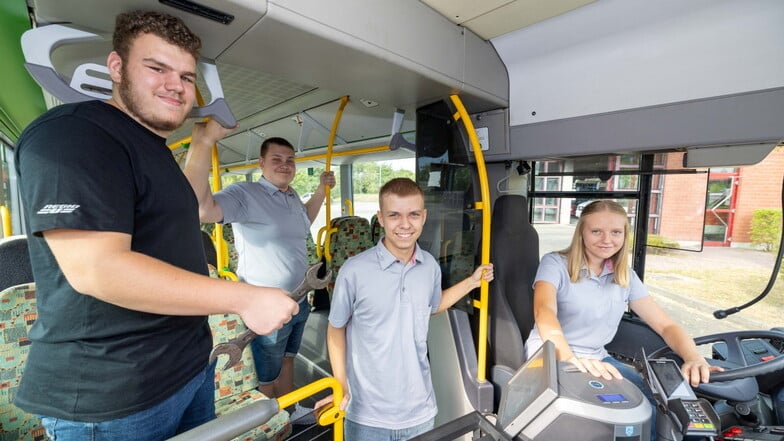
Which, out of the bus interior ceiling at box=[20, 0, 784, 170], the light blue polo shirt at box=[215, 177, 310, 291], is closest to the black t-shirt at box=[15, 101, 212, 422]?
the bus interior ceiling at box=[20, 0, 784, 170]

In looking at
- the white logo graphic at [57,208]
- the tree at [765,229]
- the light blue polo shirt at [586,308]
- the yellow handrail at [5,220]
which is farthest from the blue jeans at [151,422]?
the tree at [765,229]

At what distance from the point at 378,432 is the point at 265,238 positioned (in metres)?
1.42

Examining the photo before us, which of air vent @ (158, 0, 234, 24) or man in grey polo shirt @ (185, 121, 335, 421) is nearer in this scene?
air vent @ (158, 0, 234, 24)

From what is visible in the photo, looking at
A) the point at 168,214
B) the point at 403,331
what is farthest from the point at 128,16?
the point at 403,331

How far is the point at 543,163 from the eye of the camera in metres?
2.54

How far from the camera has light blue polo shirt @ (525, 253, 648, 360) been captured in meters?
1.90

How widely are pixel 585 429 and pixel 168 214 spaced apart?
50.9 inches

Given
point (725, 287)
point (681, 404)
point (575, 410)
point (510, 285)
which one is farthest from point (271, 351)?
point (725, 287)

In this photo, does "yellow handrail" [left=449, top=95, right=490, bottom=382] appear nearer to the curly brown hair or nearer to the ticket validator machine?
the curly brown hair

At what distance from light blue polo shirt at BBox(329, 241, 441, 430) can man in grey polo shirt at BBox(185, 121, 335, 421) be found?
3.03 feet

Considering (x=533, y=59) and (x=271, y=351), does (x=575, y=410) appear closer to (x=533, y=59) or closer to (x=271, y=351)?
(x=533, y=59)

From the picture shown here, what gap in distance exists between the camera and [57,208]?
2.28ft

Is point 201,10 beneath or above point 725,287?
above

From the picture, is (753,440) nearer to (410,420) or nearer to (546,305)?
(546,305)
